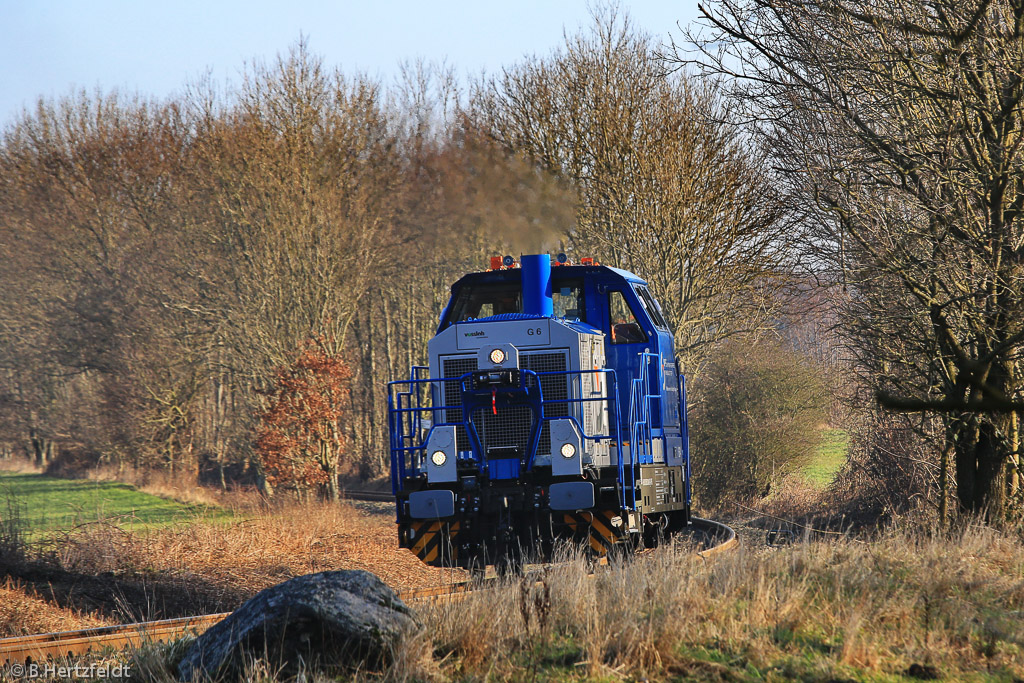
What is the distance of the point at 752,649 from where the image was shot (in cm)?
476

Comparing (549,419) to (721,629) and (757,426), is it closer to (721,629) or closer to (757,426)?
(721,629)

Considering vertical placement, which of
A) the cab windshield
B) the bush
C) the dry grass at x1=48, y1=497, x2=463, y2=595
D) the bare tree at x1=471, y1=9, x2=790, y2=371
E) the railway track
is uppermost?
the bare tree at x1=471, y1=9, x2=790, y2=371

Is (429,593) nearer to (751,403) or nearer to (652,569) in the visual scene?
(652,569)

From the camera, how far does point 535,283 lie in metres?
9.70

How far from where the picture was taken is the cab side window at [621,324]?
397 inches

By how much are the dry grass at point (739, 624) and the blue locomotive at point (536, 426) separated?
229 centimetres

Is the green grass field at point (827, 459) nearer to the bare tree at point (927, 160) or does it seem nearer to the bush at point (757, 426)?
the bush at point (757, 426)

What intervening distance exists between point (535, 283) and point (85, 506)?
16661mm

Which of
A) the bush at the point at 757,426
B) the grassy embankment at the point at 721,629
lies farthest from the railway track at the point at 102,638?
the bush at the point at 757,426

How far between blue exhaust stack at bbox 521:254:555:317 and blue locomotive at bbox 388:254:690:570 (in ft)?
0.04

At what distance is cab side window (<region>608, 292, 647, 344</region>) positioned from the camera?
1009 cm

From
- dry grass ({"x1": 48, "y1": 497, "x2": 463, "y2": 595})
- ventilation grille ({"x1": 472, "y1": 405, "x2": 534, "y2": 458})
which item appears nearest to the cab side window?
ventilation grille ({"x1": 472, "y1": 405, "x2": 534, "y2": 458})

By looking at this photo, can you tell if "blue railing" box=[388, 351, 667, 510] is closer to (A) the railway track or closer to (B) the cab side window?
(B) the cab side window

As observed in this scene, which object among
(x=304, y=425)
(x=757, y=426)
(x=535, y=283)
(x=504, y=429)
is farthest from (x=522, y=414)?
(x=304, y=425)
